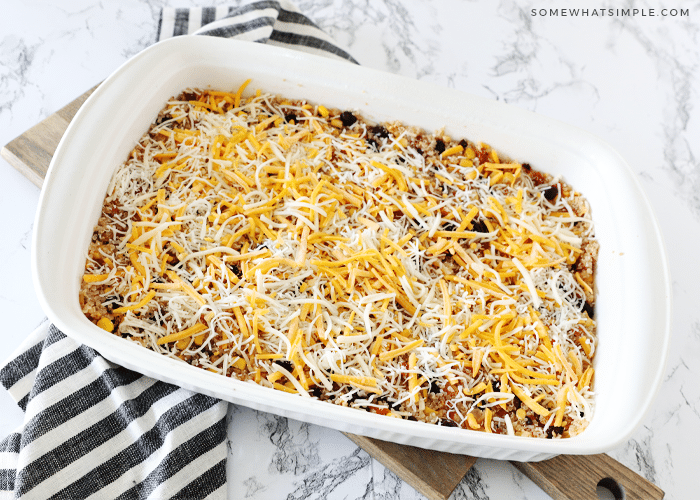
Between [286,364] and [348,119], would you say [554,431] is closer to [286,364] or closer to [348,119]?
[286,364]

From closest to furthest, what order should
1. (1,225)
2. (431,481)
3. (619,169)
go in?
(431,481) → (619,169) → (1,225)

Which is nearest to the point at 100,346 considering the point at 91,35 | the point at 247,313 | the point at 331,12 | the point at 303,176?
A: the point at 247,313

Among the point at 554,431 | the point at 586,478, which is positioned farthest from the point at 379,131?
the point at 586,478

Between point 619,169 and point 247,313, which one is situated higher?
point 619,169

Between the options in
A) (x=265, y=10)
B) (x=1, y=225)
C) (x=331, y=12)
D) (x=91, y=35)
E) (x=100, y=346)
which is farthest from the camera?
(x=331, y=12)

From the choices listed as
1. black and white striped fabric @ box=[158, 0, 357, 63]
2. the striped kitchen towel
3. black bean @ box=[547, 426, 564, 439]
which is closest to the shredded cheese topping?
black bean @ box=[547, 426, 564, 439]

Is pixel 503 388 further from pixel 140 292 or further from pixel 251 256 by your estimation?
pixel 140 292

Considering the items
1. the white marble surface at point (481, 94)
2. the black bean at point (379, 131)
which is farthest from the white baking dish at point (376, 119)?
the white marble surface at point (481, 94)
